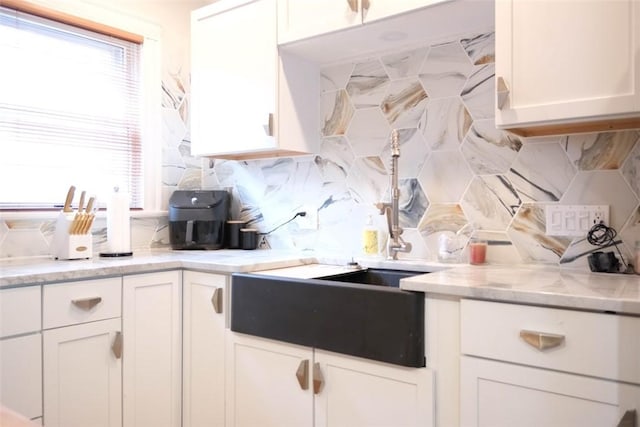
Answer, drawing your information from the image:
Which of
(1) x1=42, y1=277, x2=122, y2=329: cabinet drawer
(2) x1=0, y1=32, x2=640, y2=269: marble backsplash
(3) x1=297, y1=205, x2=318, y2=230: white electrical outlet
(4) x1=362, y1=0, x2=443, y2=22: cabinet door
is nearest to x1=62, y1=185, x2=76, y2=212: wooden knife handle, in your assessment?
(2) x1=0, y1=32, x2=640, y2=269: marble backsplash

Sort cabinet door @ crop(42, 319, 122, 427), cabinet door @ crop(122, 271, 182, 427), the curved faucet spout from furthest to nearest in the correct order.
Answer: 1. the curved faucet spout
2. cabinet door @ crop(122, 271, 182, 427)
3. cabinet door @ crop(42, 319, 122, 427)

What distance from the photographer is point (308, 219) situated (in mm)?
2416

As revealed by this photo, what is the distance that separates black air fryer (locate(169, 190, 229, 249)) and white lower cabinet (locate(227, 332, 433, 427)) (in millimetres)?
785

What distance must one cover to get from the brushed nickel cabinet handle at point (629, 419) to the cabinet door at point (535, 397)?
0.01 metres

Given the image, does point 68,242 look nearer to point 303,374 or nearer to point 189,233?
point 189,233

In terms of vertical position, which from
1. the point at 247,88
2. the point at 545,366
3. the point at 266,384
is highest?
the point at 247,88

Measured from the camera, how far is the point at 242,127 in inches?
87.8

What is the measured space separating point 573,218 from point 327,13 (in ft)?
3.95

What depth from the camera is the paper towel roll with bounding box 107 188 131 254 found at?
217 cm

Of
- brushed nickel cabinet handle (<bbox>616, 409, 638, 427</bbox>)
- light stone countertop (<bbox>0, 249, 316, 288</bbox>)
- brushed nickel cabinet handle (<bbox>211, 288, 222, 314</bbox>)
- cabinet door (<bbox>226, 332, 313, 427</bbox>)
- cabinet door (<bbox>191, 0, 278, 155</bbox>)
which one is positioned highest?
cabinet door (<bbox>191, 0, 278, 155</bbox>)

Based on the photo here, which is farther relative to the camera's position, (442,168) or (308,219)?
(308,219)

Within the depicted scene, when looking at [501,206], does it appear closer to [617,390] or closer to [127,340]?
[617,390]

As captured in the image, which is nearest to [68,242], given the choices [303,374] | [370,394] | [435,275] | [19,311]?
[19,311]

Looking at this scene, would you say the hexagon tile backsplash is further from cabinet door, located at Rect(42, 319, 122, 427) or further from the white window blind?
cabinet door, located at Rect(42, 319, 122, 427)
